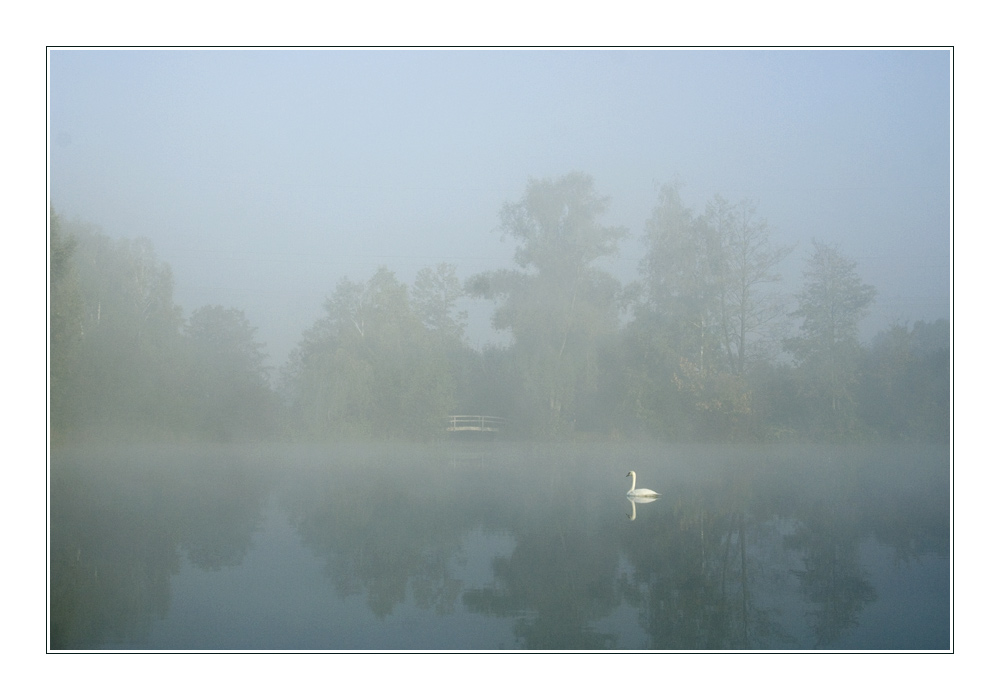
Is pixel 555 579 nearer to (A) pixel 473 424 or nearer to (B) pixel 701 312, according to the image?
(A) pixel 473 424

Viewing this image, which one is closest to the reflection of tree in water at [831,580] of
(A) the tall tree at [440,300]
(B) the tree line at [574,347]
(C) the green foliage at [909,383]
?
(B) the tree line at [574,347]

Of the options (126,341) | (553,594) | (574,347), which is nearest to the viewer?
(553,594)

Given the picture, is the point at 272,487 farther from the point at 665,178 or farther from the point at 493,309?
the point at 665,178

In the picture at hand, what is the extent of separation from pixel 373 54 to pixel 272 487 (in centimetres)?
751

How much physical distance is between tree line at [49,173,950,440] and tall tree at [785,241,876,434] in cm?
3

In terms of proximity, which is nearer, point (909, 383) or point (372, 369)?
point (909, 383)

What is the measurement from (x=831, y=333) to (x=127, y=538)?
40.8 feet

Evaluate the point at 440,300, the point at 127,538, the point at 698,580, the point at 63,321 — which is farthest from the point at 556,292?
the point at 698,580

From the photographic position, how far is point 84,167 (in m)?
13.1

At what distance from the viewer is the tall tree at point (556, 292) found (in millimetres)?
15094

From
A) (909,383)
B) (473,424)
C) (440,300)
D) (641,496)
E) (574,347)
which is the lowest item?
(641,496)

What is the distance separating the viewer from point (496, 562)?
5.59 metres

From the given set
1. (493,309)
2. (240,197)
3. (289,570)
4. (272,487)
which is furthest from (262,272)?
(289,570)
